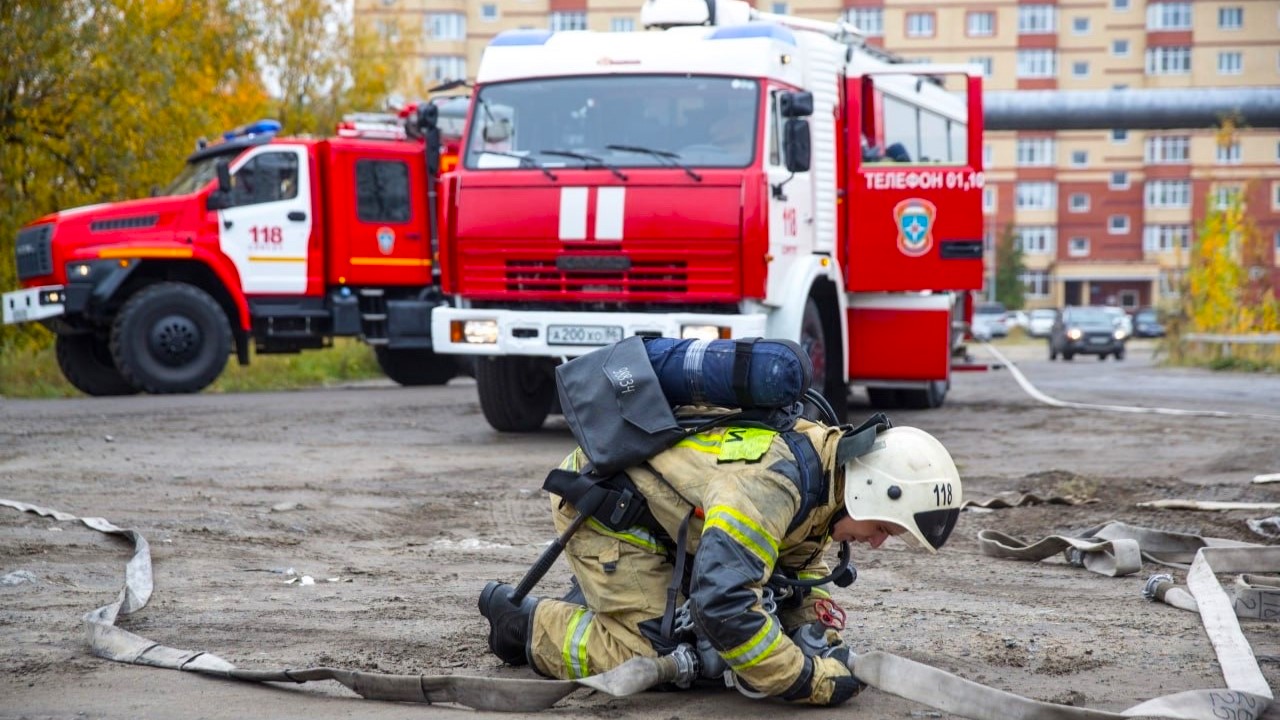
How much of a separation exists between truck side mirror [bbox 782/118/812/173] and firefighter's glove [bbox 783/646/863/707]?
751cm

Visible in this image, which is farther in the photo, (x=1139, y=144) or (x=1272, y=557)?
(x=1139, y=144)

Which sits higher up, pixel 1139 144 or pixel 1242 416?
pixel 1139 144

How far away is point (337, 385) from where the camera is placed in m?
21.2

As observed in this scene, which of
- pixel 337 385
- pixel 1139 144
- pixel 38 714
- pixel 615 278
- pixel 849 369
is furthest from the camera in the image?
pixel 1139 144

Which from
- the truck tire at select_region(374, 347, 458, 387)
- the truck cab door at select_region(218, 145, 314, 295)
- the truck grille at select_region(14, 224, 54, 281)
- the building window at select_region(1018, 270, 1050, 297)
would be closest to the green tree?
the building window at select_region(1018, 270, 1050, 297)

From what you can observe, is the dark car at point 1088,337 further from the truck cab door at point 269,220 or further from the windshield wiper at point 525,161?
the windshield wiper at point 525,161

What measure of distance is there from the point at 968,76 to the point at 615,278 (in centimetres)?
363

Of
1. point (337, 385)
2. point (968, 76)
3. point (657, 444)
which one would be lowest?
point (337, 385)

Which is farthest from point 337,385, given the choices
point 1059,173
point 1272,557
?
point 1059,173

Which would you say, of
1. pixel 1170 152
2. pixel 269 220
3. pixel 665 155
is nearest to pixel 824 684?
pixel 665 155

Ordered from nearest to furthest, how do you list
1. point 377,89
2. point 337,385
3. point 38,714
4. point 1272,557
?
point 38,714
point 1272,557
point 337,385
point 377,89

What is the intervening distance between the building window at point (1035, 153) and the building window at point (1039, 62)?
3898 millimetres

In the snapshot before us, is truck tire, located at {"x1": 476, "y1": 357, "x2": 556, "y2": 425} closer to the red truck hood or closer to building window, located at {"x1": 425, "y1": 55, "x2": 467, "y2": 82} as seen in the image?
the red truck hood

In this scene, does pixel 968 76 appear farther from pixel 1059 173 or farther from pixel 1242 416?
pixel 1059 173
